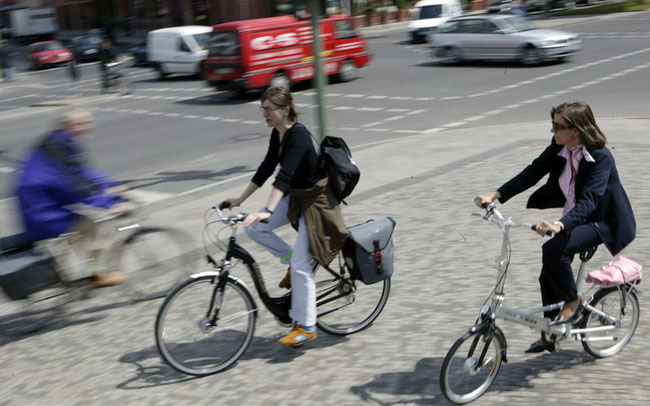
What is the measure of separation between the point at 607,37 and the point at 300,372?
86.5 ft

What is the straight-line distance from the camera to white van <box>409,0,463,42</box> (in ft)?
106

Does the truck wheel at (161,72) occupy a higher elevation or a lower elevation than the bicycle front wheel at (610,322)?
higher

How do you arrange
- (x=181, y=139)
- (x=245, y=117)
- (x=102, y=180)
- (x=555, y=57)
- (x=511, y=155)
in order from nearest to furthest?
(x=102, y=180)
(x=511, y=155)
(x=181, y=139)
(x=245, y=117)
(x=555, y=57)

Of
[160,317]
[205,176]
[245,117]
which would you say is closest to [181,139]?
[245,117]

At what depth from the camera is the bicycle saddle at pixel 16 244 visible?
18.8 feet

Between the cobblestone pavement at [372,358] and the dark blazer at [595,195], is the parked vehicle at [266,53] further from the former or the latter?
the dark blazer at [595,195]

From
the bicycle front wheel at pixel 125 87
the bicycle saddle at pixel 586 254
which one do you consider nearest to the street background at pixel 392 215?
the bicycle saddle at pixel 586 254

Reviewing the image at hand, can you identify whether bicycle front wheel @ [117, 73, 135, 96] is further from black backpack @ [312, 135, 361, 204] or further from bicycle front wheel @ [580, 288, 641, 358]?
bicycle front wheel @ [580, 288, 641, 358]

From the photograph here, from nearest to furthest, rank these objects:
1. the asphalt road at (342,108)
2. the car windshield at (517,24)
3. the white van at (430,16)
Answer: the asphalt road at (342,108) → the car windshield at (517,24) → the white van at (430,16)

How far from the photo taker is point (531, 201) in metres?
4.52

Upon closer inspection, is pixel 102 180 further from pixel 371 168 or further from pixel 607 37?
pixel 607 37

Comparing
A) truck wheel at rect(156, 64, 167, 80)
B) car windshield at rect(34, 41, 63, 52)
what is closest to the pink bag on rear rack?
truck wheel at rect(156, 64, 167, 80)

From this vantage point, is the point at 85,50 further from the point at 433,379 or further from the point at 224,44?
the point at 433,379

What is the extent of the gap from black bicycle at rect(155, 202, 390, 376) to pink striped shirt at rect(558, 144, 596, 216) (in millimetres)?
1612
